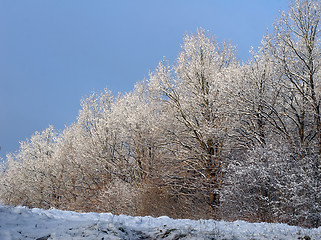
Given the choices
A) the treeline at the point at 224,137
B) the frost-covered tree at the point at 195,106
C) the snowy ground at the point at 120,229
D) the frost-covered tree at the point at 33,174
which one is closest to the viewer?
the snowy ground at the point at 120,229

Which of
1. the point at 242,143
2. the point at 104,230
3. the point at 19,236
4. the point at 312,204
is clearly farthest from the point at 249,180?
the point at 19,236

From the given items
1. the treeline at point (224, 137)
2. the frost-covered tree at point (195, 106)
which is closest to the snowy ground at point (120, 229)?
the treeline at point (224, 137)

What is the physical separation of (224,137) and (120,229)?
8.89 meters

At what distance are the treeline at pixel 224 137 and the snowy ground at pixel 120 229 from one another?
14.2 feet

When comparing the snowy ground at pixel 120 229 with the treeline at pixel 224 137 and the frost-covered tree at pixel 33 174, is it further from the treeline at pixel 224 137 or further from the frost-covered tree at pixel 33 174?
the frost-covered tree at pixel 33 174

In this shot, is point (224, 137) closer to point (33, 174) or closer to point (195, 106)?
point (195, 106)

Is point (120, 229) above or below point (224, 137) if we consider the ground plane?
below

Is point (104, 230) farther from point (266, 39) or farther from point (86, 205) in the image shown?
point (86, 205)

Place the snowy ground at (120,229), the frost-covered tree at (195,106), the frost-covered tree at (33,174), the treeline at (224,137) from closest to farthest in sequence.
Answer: the snowy ground at (120,229), the treeline at (224,137), the frost-covered tree at (195,106), the frost-covered tree at (33,174)

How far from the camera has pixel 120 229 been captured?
234 inches

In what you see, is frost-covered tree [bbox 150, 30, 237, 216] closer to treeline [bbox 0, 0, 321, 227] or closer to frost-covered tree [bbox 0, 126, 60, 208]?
treeline [bbox 0, 0, 321, 227]

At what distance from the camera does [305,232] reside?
244 inches

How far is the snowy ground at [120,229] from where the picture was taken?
5.58 meters

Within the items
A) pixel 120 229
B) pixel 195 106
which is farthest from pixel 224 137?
pixel 120 229
